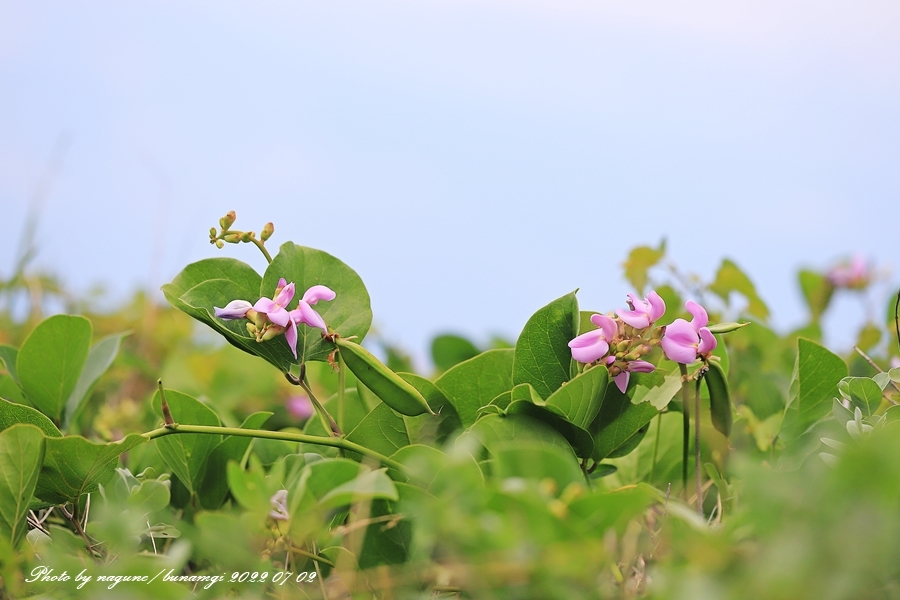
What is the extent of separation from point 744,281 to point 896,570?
3.90 ft

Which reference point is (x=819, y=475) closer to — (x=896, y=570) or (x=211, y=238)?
(x=896, y=570)

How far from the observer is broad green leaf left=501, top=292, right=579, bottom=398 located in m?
0.75

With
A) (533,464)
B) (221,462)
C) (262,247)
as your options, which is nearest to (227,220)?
(262,247)

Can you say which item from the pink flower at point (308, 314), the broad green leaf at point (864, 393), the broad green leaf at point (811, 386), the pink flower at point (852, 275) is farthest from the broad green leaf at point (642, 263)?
the pink flower at point (852, 275)

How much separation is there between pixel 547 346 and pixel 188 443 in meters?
0.41

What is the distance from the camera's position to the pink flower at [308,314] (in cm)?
74

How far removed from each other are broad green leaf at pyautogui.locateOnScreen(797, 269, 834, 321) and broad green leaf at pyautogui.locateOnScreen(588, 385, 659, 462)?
1.82 meters

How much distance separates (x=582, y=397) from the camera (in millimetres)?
693

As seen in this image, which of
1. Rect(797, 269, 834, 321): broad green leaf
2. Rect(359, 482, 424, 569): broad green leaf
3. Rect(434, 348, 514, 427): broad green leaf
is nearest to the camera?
Rect(359, 482, 424, 569): broad green leaf

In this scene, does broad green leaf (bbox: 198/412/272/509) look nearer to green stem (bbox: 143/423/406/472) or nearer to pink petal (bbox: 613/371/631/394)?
green stem (bbox: 143/423/406/472)

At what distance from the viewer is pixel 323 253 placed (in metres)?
0.83

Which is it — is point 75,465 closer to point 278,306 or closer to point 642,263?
point 278,306

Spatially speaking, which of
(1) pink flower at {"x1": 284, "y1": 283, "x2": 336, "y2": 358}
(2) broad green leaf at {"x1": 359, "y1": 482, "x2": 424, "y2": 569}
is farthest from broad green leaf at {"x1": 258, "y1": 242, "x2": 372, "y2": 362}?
(2) broad green leaf at {"x1": 359, "y1": 482, "x2": 424, "y2": 569}

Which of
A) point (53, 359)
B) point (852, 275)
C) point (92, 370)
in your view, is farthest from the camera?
point (852, 275)
